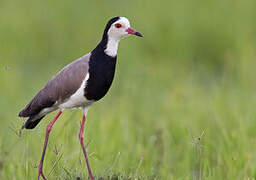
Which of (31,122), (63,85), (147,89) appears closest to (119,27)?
(63,85)

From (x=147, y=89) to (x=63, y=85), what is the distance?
341cm

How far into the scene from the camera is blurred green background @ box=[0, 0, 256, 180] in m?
5.23

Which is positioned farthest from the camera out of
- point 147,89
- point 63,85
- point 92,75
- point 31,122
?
point 147,89

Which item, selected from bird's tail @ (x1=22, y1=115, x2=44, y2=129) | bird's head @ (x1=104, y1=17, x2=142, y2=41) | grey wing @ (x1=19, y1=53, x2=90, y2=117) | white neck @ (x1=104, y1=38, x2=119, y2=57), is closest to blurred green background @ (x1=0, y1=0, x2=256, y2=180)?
bird's tail @ (x1=22, y1=115, x2=44, y2=129)

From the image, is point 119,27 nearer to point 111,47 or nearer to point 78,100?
point 111,47

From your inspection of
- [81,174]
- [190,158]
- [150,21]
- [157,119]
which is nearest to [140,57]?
[150,21]

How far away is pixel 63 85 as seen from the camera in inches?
172

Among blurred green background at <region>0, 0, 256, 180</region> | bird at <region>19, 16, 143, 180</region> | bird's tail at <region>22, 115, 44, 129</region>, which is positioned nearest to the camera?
bird at <region>19, 16, 143, 180</region>

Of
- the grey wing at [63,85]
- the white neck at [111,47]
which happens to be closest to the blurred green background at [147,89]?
the grey wing at [63,85]

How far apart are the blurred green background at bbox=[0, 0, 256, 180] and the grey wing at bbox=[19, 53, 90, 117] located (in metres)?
0.25

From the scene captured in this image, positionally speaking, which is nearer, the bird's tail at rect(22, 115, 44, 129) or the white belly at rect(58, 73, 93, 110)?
the white belly at rect(58, 73, 93, 110)

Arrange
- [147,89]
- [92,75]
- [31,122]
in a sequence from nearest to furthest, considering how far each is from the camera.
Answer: [92,75]
[31,122]
[147,89]

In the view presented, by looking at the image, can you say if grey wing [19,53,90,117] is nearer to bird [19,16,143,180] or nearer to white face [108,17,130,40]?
bird [19,16,143,180]

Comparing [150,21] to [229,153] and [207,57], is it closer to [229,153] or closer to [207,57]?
[207,57]
